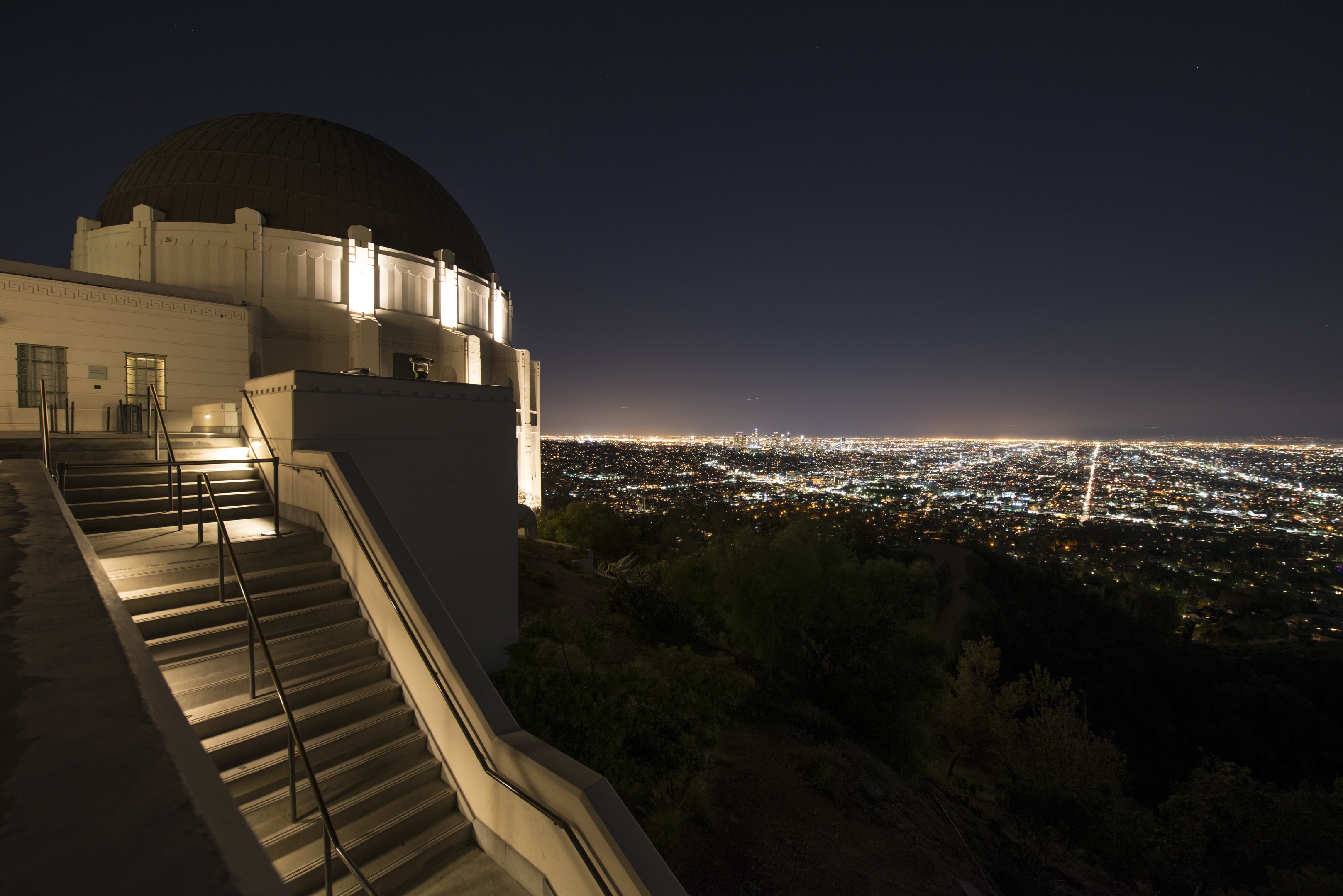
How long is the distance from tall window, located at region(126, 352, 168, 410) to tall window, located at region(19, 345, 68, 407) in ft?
3.51

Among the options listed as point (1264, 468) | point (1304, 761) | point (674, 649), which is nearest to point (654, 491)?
point (1304, 761)

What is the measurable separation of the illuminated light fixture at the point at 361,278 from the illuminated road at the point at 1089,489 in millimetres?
82162

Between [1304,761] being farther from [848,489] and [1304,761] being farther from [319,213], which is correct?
[848,489]

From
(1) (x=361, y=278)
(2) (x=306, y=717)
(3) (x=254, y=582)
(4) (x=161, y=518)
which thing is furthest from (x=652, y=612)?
(1) (x=361, y=278)

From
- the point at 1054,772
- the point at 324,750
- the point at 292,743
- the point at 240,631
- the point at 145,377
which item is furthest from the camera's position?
the point at 1054,772

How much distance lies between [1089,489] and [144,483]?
122m

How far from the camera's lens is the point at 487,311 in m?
21.8

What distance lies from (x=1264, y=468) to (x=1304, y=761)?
427 ft

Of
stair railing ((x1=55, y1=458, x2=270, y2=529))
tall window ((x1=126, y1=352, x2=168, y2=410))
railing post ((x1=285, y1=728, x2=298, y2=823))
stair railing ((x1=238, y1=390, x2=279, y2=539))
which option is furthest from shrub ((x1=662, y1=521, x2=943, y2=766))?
tall window ((x1=126, y1=352, x2=168, y2=410))

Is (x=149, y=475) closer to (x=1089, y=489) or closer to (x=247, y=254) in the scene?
(x=247, y=254)

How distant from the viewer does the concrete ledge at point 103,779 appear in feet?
4.59

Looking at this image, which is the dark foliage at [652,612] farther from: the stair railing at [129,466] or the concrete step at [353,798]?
the concrete step at [353,798]

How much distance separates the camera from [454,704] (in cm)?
464

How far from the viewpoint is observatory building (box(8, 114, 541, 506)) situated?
492 inches
